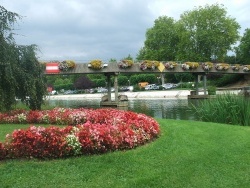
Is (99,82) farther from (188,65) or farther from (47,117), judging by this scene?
(47,117)

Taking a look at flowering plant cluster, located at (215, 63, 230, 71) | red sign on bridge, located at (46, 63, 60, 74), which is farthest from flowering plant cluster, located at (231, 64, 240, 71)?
red sign on bridge, located at (46, 63, 60, 74)

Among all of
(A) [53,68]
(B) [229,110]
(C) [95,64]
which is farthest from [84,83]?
(B) [229,110]

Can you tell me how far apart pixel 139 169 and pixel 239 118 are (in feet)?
27.2

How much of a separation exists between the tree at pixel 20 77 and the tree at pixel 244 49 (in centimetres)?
6962

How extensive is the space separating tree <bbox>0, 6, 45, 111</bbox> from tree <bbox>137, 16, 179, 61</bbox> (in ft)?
201

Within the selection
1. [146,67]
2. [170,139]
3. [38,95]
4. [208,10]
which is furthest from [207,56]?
[170,139]

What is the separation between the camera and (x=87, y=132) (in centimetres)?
758

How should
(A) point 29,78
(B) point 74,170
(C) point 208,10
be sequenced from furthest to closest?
(C) point 208,10 → (A) point 29,78 → (B) point 74,170

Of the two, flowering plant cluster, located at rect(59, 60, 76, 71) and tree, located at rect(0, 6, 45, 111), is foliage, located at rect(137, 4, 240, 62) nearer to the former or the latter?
flowering plant cluster, located at rect(59, 60, 76, 71)

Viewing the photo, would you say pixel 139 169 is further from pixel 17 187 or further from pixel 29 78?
pixel 29 78

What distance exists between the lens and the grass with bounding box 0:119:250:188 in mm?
6254

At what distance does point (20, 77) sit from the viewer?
1616 centimetres

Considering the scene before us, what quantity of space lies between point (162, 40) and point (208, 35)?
13470 mm

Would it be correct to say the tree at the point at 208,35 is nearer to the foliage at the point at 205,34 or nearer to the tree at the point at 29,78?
the foliage at the point at 205,34
